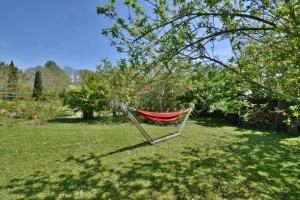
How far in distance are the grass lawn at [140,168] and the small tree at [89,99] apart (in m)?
3.83

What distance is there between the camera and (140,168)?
467cm

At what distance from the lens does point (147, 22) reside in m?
2.82

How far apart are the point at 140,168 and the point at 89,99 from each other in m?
7.15

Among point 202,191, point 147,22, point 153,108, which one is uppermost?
point 147,22

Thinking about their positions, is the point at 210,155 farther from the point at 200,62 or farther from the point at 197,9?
the point at 197,9

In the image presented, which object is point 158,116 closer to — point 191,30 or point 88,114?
point 191,30

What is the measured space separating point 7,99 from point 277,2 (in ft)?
48.2

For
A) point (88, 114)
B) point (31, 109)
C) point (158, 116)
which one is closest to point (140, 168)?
point (158, 116)

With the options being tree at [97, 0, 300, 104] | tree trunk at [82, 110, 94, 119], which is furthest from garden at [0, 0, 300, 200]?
tree trunk at [82, 110, 94, 119]

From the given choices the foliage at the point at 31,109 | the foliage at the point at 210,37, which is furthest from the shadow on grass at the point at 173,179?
the foliage at the point at 31,109

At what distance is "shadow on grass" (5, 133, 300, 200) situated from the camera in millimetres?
3604

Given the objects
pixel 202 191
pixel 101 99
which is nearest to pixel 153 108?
pixel 101 99

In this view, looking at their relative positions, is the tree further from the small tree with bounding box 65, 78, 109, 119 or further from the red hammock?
the small tree with bounding box 65, 78, 109, 119

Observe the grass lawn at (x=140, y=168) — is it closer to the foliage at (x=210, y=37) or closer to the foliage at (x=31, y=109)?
the foliage at (x=210, y=37)
